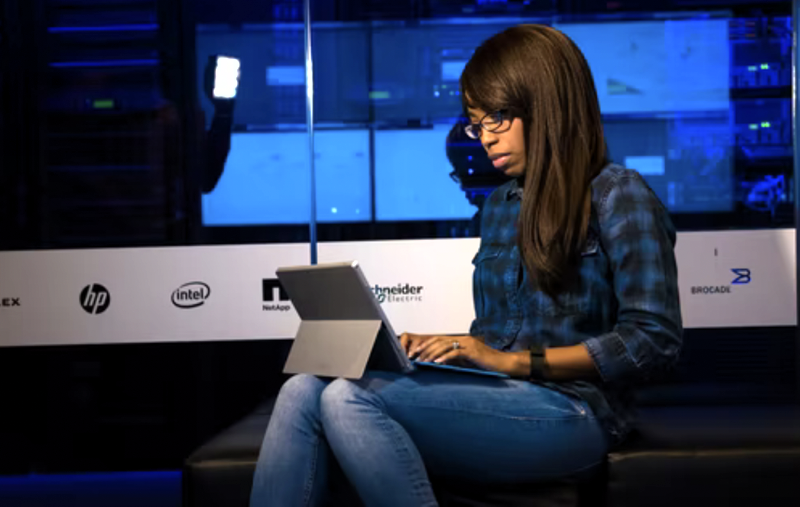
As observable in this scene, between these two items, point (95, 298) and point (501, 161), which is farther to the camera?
point (95, 298)

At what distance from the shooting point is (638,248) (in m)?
1.44

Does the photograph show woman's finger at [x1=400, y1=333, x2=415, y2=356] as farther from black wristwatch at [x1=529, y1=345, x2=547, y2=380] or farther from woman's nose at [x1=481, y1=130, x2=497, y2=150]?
woman's nose at [x1=481, y1=130, x2=497, y2=150]

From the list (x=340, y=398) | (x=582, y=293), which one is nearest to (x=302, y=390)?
(x=340, y=398)

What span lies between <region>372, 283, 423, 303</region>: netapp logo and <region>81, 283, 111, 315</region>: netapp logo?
0.91 metres

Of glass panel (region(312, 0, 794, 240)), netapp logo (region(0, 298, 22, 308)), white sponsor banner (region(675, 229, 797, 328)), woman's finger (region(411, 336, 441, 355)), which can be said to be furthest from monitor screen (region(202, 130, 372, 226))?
woman's finger (region(411, 336, 441, 355))

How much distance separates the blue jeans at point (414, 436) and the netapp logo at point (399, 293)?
1.65m

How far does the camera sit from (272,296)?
3.14 metres

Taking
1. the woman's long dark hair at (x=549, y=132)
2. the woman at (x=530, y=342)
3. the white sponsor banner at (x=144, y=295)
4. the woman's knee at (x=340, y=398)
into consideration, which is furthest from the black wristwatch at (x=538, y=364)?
the white sponsor banner at (x=144, y=295)

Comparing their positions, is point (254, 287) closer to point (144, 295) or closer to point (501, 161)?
point (144, 295)

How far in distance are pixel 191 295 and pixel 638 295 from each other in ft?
6.60

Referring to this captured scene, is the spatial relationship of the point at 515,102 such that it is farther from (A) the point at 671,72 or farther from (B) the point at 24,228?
(B) the point at 24,228

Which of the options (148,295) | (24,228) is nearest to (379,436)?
(148,295)

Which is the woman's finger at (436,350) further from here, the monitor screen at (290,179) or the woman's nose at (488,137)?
the monitor screen at (290,179)

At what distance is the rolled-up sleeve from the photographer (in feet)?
4.70
